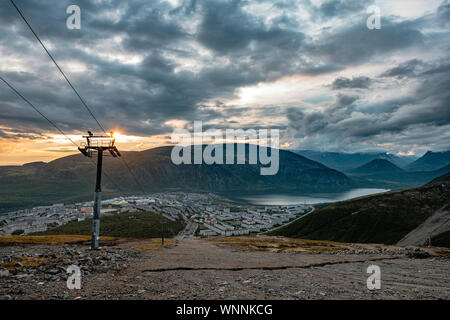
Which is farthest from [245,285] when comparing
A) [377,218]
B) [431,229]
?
[377,218]

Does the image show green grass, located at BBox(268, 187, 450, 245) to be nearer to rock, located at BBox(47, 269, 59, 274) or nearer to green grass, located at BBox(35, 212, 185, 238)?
green grass, located at BBox(35, 212, 185, 238)

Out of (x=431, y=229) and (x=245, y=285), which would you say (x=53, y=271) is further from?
(x=431, y=229)

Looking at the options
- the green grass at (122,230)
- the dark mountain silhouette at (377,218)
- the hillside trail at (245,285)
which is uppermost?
the hillside trail at (245,285)

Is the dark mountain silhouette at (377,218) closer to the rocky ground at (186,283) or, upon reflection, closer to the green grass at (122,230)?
the green grass at (122,230)

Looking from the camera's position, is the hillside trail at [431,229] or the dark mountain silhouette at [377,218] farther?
the dark mountain silhouette at [377,218]

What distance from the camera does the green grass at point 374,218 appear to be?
12162cm

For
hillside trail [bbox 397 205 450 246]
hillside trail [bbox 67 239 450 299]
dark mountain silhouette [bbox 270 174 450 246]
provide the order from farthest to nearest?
1. dark mountain silhouette [bbox 270 174 450 246]
2. hillside trail [bbox 397 205 450 246]
3. hillside trail [bbox 67 239 450 299]

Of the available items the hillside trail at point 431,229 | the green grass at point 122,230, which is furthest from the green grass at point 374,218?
the green grass at point 122,230

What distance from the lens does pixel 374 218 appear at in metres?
136

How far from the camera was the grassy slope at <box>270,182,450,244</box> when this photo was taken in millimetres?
121688

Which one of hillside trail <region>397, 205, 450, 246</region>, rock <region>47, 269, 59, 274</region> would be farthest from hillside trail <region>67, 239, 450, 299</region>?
hillside trail <region>397, 205, 450, 246</region>

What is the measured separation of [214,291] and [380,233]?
5214 inches
